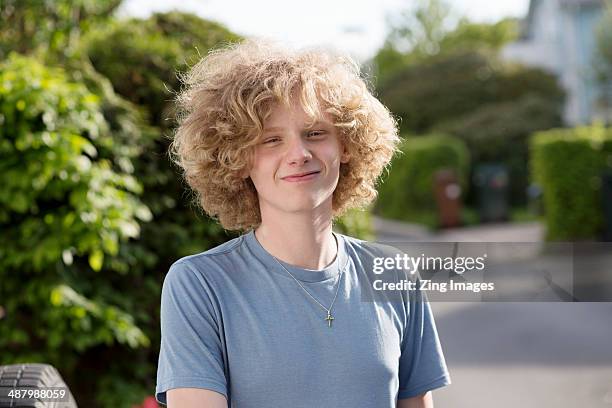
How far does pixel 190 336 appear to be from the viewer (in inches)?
66.9

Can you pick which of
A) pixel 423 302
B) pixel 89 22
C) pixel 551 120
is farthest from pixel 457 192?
pixel 423 302

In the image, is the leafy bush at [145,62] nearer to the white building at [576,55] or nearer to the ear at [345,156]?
the ear at [345,156]

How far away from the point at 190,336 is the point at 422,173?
18.2 meters

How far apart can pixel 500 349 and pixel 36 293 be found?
4.18 meters

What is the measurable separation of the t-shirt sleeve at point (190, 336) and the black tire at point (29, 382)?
0.63 metres

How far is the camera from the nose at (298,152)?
5.87 feet

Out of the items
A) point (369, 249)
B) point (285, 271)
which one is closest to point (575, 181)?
point (369, 249)

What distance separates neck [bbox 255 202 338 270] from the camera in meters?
1.85

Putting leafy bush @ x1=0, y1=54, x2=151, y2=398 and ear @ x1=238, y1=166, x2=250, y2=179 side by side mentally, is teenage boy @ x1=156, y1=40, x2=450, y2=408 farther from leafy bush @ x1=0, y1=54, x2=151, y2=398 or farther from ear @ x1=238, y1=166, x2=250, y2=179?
leafy bush @ x1=0, y1=54, x2=151, y2=398

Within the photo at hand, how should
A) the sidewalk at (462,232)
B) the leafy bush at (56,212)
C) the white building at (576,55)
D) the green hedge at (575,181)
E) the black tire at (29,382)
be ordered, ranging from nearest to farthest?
the black tire at (29,382) < the leafy bush at (56,212) < the green hedge at (575,181) < the sidewalk at (462,232) < the white building at (576,55)

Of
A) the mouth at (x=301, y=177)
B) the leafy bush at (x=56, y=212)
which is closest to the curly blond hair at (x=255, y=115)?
the mouth at (x=301, y=177)

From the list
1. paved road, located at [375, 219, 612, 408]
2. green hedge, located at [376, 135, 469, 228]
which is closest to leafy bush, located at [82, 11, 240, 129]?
paved road, located at [375, 219, 612, 408]

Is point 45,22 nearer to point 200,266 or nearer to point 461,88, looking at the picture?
point 200,266

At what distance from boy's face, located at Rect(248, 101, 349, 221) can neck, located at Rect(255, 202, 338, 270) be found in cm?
2
